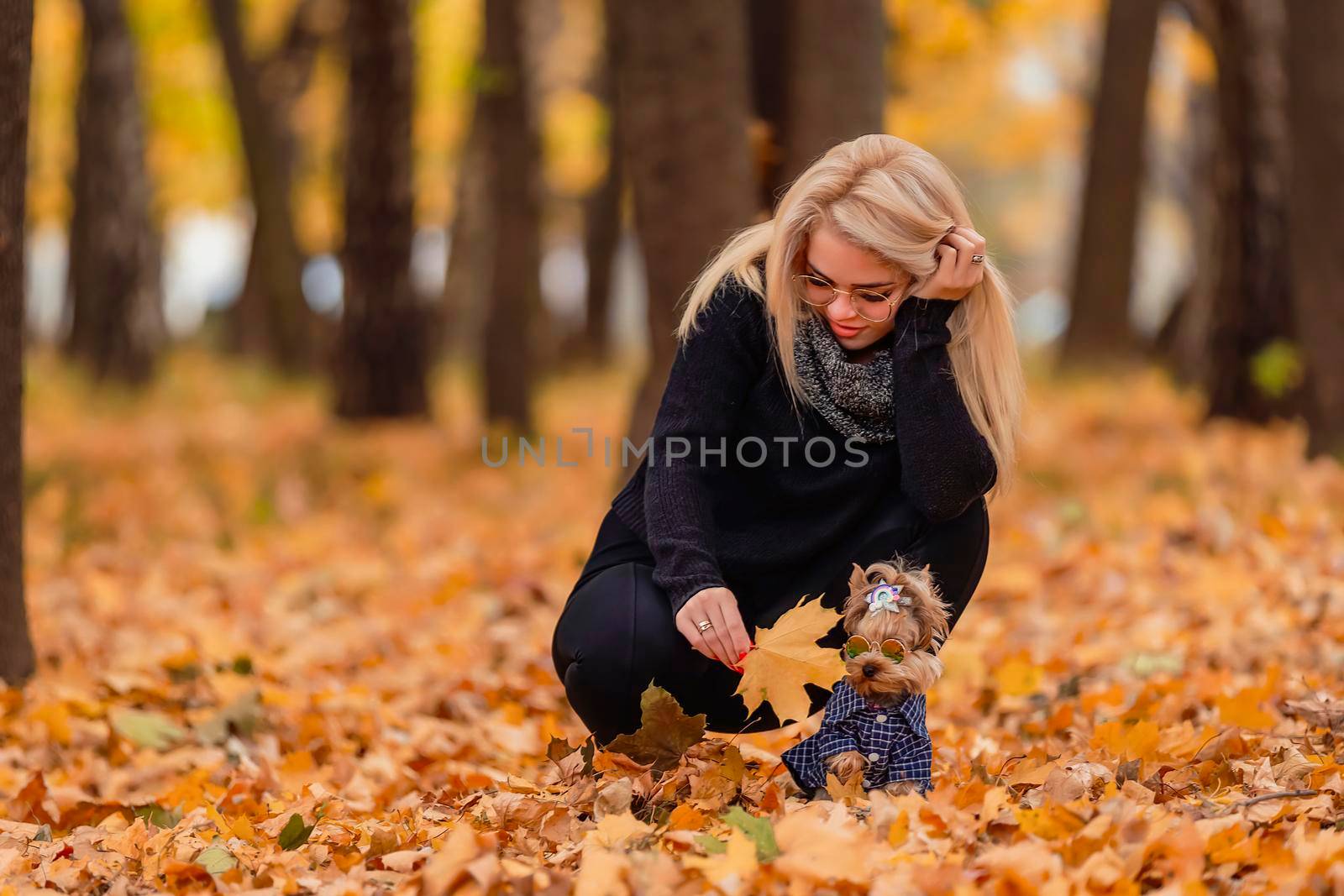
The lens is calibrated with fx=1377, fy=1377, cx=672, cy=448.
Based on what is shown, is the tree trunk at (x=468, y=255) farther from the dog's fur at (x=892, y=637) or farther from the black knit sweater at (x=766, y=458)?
the dog's fur at (x=892, y=637)

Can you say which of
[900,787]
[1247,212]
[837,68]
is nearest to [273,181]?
[837,68]

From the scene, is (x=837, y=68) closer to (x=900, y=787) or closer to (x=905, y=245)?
(x=905, y=245)

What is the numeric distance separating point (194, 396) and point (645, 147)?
6.15 m

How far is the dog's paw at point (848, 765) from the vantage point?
2607mm

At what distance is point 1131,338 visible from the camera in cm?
1174

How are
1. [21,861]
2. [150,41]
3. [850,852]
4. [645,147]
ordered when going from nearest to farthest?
[850,852] → [21,861] → [645,147] → [150,41]

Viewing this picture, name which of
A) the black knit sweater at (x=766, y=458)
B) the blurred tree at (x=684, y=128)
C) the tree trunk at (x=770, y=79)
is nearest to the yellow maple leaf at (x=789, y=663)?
the black knit sweater at (x=766, y=458)

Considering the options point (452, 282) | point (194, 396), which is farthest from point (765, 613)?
point (452, 282)

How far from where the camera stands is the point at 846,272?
8.68 feet

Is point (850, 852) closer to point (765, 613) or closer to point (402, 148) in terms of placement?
point (765, 613)

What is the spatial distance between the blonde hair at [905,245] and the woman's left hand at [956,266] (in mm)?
19

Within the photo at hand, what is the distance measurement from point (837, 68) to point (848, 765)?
376 cm

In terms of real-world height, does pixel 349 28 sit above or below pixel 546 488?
above

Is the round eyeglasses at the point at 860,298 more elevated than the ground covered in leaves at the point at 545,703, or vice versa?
the round eyeglasses at the point at 860,298
